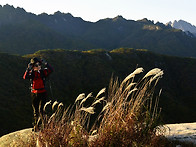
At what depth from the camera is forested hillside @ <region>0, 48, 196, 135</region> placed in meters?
35.2

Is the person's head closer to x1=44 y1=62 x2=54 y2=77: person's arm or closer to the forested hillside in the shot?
x1=44 y1=62 x2=54 y2=77: person's arm

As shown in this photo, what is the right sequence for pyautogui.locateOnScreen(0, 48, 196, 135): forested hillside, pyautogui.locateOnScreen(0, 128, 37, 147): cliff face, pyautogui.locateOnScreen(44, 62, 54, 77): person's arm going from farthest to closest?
pyautogui.locateOnScreen(0, 48, 196, 135): forested hillside, pyautogui.locateOnScreen(44, 62, 54, 77): person's arm, pyautogui.locateOnScreen(0, 128, 37, 147): cliff face

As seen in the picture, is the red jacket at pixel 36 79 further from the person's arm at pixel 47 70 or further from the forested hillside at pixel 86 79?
the forested hillside at pixel 86 79

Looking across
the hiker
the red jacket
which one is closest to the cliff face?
the hiker

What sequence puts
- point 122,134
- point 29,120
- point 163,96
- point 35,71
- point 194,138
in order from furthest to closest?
point 163,96
point 29,120
point 35,71
point 194,138
point 122,134

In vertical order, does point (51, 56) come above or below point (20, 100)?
above

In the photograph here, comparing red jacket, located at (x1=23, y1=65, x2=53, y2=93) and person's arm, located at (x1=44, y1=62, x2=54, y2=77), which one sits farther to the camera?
person's arm, located at (x1=44, y1=62, x2=54, y2=77)

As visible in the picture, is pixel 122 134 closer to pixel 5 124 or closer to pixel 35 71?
pixel 35 71

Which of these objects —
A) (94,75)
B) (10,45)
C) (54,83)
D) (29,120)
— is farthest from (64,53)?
(10,45)

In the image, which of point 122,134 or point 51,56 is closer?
point 122,134

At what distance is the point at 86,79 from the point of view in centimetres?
5844

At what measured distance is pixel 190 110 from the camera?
2095 inches

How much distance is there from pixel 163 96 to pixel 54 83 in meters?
33.4

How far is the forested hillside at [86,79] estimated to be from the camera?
35.2 meters
